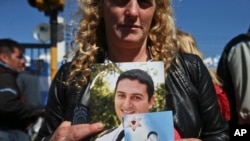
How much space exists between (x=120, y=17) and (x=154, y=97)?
283 mm

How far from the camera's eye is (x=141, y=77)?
1.41 m

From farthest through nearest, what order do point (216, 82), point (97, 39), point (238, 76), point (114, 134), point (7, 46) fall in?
point (7, 46) < point (216, 82) < point (238, 76) < point (97, 39) < point (114, 134)

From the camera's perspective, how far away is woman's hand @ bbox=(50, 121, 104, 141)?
1.39 m

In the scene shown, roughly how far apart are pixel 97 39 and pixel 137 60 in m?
0.20

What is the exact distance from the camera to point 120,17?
1.49 m

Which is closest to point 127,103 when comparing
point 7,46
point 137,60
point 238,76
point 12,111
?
point 137,60

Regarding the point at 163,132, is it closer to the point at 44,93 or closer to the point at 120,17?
the point at 120,17

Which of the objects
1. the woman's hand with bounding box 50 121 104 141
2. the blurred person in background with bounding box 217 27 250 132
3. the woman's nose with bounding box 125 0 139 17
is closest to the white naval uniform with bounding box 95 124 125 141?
the woman's hand with bounding box 50 121 104 141

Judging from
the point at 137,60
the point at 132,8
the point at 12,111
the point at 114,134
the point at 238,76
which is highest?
the point at 132,8

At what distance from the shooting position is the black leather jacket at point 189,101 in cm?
153

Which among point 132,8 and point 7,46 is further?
point 7,46

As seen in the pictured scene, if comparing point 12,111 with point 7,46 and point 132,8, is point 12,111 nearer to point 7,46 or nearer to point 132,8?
point 7,46

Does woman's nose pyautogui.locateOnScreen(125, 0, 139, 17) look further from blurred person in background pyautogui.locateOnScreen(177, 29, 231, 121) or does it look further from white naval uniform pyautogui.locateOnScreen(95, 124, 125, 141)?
blurred person in background pyautogui.locateOnScreen(177, 29, 231, 121)

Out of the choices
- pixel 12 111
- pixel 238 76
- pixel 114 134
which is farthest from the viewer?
pixel 12 111
